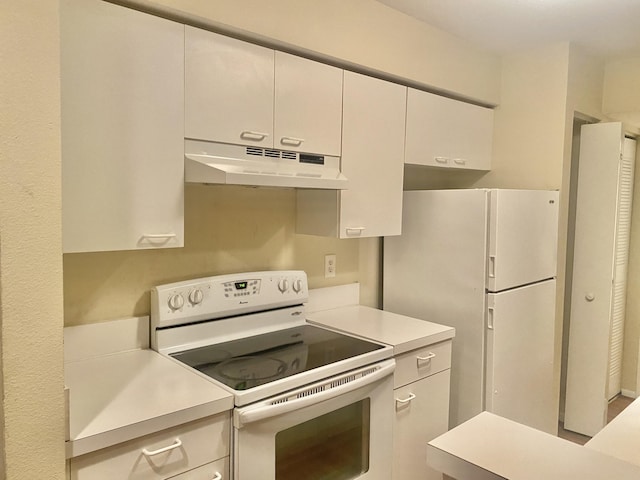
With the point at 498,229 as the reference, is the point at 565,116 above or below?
above

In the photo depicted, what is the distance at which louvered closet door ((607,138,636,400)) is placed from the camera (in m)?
3.36

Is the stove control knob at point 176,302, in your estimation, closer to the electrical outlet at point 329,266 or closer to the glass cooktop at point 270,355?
the glass cooktop at point 270,355

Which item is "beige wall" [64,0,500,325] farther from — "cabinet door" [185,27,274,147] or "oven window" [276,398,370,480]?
"oven window" [276,398,370,480]

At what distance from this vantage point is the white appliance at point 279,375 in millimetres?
1570

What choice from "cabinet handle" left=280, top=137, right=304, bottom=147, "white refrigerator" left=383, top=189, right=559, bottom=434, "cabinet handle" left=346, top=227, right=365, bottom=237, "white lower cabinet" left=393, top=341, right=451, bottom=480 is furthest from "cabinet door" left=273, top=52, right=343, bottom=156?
"white lower cabinet" left=393, top=341, right=451, bottom=480

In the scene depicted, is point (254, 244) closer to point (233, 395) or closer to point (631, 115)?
point (233, 395)

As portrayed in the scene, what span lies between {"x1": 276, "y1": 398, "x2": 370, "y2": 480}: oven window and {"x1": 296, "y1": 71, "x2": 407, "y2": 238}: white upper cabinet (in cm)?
78

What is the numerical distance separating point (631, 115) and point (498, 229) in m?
1.67

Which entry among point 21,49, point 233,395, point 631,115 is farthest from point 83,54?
point 631,115

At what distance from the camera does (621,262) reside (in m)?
3.49

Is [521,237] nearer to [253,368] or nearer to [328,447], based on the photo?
[328,447]

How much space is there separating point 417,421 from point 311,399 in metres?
0.74

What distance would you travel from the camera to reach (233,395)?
1498 millimetres

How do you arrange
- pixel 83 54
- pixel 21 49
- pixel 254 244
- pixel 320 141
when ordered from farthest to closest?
1. pixel 254 244
2. pixel 320 141
3. pixel 83 54
4. pixel 21 49
